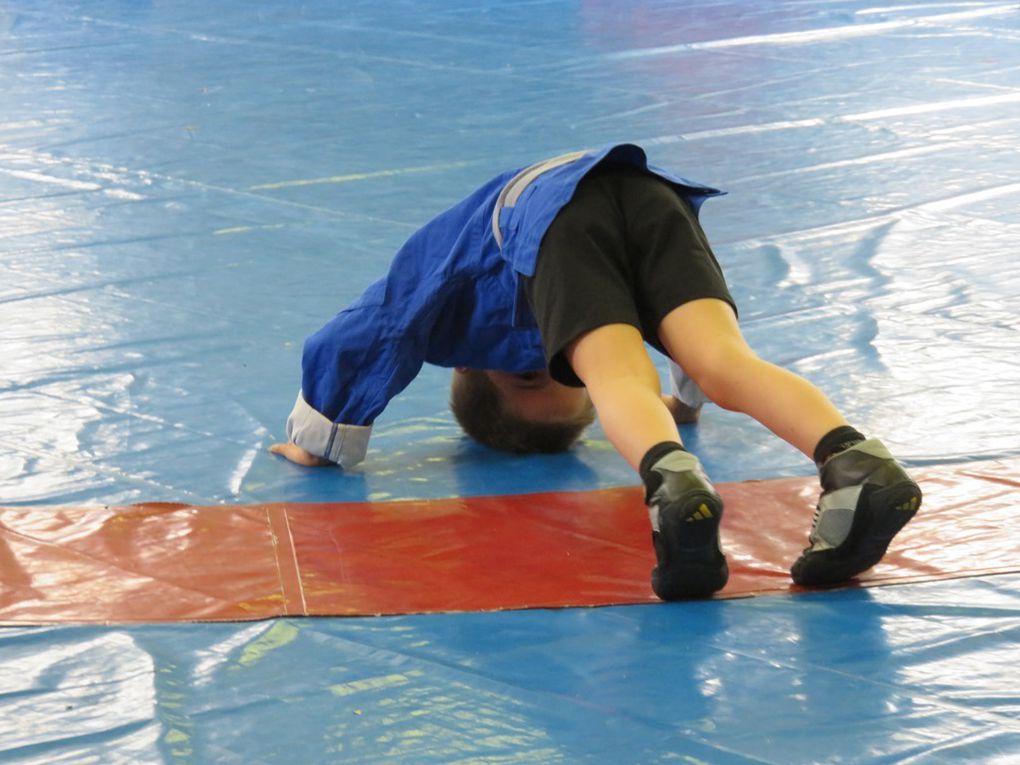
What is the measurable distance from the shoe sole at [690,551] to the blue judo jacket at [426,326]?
0.57m

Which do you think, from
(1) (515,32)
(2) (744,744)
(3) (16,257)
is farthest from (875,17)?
(2) (744,744)

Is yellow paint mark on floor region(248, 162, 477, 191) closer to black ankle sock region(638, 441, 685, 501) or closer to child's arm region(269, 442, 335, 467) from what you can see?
child's arm region(269, 442, 335, 467)

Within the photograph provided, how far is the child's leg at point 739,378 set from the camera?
1.73 metres

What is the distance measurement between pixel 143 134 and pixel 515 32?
2.35 metres

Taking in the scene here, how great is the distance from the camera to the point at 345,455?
2.22 meters

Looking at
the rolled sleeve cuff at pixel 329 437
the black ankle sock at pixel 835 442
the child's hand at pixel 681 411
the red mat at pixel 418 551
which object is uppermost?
the black ankle sock at pixel 835 442

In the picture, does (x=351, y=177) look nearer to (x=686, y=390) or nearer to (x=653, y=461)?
(x=686, y=390)

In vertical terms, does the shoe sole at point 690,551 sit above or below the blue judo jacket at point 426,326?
below

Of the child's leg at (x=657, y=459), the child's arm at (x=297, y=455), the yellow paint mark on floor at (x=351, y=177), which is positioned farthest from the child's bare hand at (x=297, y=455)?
the yellow paint mark on floor at (x=351, y=177)

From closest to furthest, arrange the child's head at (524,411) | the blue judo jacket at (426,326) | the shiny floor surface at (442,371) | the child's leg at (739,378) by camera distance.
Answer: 1. the shiny floor surface at (442,371)
2. the child's leg at (739,378)
3. the blue judo jacket at (426,326)
4. the child's head at (524,411)

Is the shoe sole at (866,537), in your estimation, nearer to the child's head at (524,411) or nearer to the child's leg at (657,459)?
the child's leg at (657,459)

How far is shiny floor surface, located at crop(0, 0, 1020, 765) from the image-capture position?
4.98 feet

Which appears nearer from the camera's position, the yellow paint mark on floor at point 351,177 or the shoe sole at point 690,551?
the shoe sole at point 690,551

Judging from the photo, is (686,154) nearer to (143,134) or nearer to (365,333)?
(143,134)
